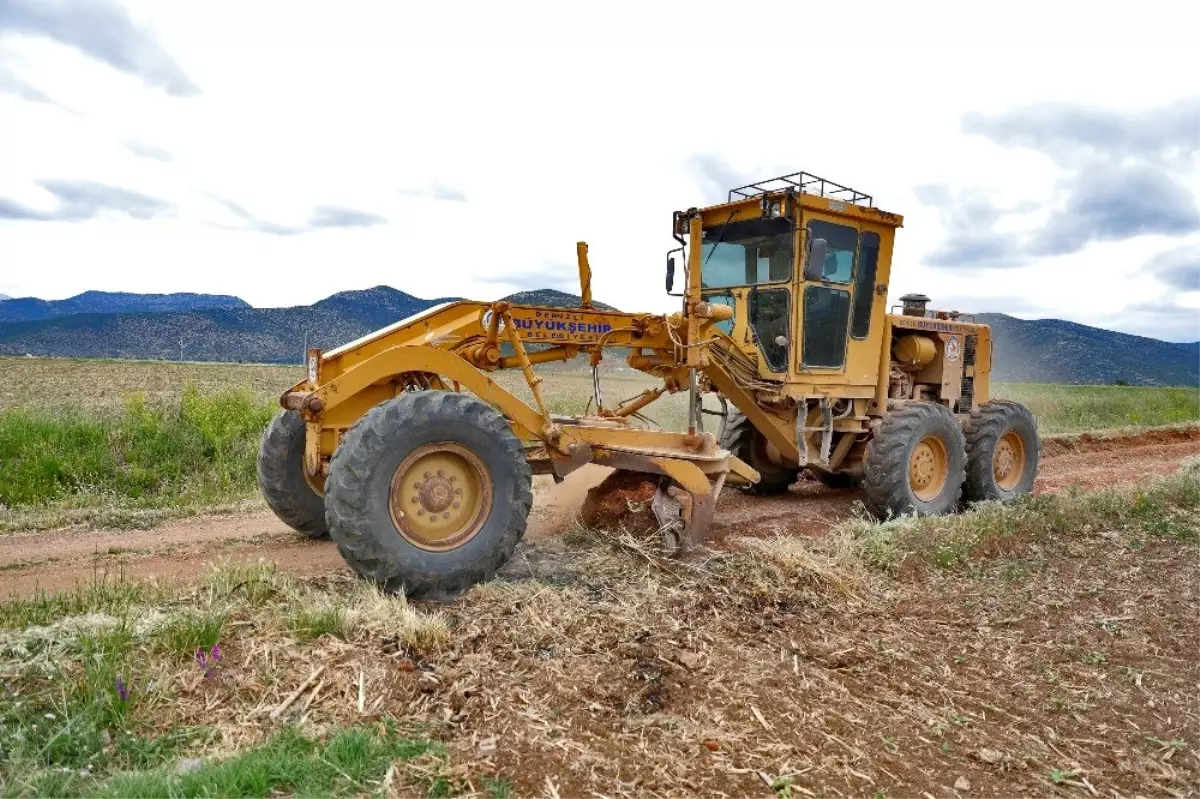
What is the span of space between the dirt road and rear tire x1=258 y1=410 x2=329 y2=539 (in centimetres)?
32

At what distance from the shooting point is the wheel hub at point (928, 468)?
9047 millimetres

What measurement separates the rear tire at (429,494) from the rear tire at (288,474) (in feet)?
5.00

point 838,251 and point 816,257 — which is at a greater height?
point 838,251

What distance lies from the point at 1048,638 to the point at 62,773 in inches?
202

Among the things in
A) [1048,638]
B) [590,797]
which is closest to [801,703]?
[590,797]

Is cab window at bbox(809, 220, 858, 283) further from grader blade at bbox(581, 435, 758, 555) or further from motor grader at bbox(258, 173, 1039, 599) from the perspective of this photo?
grader blade at bbox(581, 435, 758, 555)

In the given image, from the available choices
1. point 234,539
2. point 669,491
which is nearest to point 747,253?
point 669,491

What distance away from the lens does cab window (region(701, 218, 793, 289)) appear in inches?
337

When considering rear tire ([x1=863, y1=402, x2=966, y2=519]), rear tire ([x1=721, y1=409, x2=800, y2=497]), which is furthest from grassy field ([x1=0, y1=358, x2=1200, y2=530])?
rear tire ([x1=863, y1=402, x2=966, y2=519])

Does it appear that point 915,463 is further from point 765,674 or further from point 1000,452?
point 765,674

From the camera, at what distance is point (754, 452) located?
10.4m

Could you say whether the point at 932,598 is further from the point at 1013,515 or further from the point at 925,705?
the point at 1013,515

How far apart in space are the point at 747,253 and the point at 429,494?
4.71 metres

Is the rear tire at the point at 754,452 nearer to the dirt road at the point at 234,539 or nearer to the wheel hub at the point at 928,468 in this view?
the dirt road at the point at 234,539
